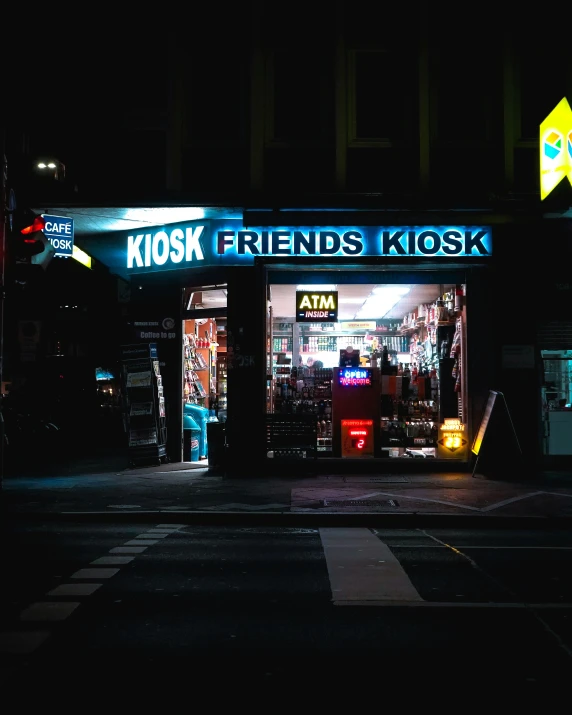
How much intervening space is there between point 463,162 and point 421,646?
1242cm

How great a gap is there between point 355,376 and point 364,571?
29.5 feet

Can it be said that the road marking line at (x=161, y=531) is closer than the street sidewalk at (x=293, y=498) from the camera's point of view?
Yes

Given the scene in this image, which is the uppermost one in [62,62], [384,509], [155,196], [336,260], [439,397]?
[62,62]

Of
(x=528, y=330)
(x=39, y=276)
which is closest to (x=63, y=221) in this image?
(x=39, y=276)

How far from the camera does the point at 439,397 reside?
16359mm

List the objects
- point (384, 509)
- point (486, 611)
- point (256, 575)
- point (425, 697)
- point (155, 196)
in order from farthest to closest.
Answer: point (155, 196) → point (384, 509) → point (256, 575) → point (486, 611) → point (425, 697)

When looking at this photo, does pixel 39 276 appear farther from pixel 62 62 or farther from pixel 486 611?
pixel 486 611

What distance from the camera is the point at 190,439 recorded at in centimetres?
1767

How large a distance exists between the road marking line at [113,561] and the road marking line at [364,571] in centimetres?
201

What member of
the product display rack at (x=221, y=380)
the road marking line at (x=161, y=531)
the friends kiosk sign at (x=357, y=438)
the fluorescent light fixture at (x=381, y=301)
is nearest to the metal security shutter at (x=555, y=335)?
the fluorescent light fixture at (x=381, y=301)

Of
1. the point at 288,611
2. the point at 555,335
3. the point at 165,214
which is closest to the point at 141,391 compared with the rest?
the point at 165,214

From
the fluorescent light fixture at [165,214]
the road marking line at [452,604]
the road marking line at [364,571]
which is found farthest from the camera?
the fluorescent light fixture at [165,214]

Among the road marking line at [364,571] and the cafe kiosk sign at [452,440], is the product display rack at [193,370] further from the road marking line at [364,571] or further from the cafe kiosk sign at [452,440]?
the road marking line at [364,571]

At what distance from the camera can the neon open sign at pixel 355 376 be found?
52.5ft
